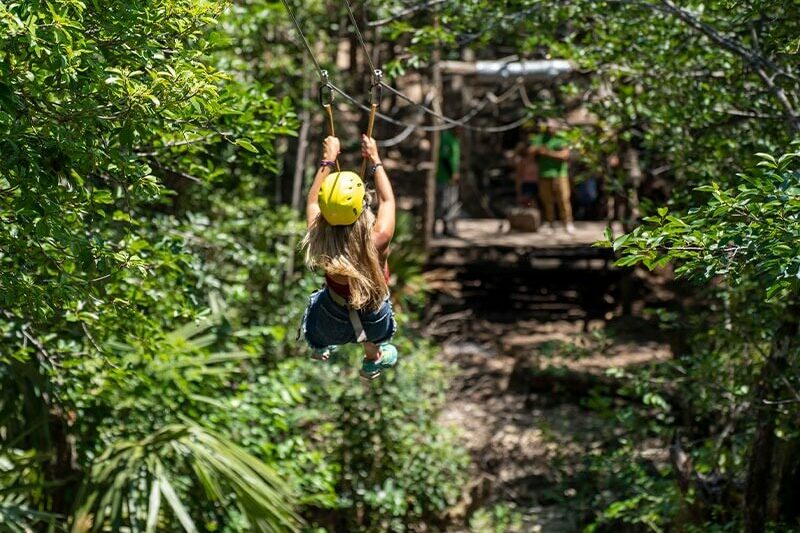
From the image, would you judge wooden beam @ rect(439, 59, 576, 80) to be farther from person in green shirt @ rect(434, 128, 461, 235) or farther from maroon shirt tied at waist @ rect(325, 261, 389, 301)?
maroon shirt tied at waist @ rect(325, 261, 389, 301)

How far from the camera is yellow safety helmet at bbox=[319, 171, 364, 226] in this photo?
169 inches

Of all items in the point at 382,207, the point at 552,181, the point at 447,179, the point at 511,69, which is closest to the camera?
the point at 382,207

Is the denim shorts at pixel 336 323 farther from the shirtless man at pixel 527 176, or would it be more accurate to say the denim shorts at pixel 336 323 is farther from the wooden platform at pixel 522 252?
the shirtless man at pixel 527 176

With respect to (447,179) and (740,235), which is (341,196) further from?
(447,179)

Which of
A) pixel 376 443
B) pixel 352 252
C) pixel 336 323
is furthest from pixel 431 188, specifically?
pixel 352 252

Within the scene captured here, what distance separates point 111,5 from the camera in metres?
4.06

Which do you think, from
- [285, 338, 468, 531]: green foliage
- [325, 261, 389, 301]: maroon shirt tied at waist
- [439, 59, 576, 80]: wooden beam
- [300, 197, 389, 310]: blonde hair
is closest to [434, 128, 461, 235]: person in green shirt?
[439, 59, 576, 80]: wooden beam

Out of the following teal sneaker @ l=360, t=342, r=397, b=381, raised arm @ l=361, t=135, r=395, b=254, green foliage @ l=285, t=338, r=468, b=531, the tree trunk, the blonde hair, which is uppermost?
raised arm @ l=361, t=135, r=395, b=254

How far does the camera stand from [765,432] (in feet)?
20.1

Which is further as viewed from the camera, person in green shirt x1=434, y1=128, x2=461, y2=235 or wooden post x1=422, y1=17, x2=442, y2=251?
person in green shirt x1=434, y1=128, x2=461, y2=235

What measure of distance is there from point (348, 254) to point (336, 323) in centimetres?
41

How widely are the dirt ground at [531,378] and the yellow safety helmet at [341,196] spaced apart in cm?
463

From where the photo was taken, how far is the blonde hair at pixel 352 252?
14.5 ft

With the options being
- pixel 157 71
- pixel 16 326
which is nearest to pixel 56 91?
pixel 157 71
